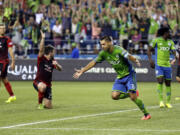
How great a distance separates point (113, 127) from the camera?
31.9 feet

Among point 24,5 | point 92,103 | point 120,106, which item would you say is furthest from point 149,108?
point 24,5

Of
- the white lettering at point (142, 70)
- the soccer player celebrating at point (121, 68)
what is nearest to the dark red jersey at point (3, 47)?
the soccer player celebrating at point (121, 68)

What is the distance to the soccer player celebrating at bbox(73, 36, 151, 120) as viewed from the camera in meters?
10.9

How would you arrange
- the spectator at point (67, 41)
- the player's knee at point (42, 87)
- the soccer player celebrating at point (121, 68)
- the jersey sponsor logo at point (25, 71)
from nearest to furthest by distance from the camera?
the soccer player celebrating at point (121, 68)
the player's knee at point (42, 87)
the jersey sponsor logo at point (25, 71)
the spectator at point (67, 41)

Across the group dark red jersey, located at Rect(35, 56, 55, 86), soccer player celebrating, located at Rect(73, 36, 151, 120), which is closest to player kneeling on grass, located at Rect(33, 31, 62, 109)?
dark red jersey, located at Rect(35, 56, 55, 86)

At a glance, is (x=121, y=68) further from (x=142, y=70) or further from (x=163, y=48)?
(x=142, y=70)

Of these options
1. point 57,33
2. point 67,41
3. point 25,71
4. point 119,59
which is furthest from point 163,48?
point 57,33

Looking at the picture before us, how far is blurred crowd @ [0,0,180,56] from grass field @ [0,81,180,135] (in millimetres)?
9165

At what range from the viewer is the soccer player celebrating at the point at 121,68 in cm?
1095

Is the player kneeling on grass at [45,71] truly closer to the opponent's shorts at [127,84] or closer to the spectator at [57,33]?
the opponent's shorts at [127,84]

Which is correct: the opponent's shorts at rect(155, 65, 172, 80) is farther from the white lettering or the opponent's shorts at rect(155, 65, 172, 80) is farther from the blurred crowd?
the white lettering

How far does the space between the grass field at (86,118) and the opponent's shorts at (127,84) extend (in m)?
0.66

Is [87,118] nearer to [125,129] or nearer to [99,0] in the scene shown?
[125,129]

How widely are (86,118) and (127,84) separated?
124 centimetres
